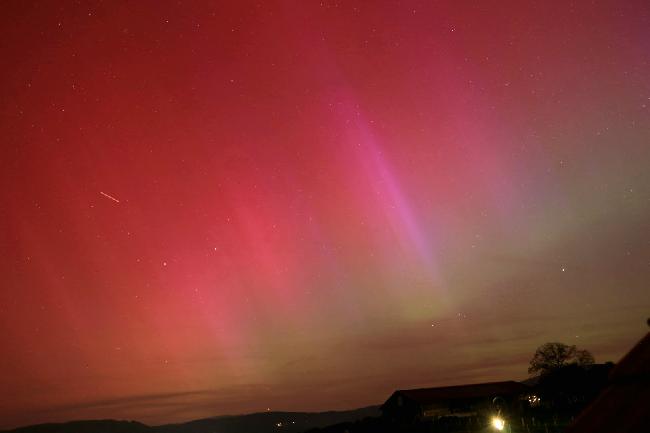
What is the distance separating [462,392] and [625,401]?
57955 millimetres

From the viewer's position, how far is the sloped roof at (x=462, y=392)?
178 ft

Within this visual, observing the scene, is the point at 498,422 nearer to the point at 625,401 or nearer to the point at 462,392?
the point at 625,401

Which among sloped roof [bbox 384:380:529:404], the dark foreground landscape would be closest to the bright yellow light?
the dark foreground landscape

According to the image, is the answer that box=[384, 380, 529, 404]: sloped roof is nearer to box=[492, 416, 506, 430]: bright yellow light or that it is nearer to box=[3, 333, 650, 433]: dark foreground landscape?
box=[3, 333, 650, 433]: dark foreground landscape

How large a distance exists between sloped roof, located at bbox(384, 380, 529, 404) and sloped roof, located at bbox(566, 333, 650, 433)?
54.5m

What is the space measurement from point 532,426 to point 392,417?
85.6ft

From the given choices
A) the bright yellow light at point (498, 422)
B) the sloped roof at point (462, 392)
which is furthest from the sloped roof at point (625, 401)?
the sloped roof at point (462, 392)

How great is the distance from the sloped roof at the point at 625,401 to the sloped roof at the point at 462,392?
5446cm

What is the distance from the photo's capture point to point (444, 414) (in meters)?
53.5

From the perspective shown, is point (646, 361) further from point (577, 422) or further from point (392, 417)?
point (392, 417)

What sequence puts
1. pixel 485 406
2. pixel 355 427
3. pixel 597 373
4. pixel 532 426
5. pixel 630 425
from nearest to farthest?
1. pixel 630 425
2. pixel 532 426
3. pixel 355 427
4. pixel 485 406
5. pixel 597 373

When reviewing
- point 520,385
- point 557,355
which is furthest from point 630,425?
point 557,355

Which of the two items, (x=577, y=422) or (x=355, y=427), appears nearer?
(x=577, y=422)

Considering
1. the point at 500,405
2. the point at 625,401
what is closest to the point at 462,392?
the point at 500,405
